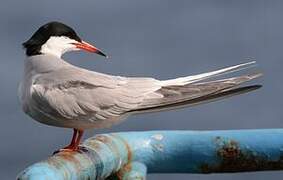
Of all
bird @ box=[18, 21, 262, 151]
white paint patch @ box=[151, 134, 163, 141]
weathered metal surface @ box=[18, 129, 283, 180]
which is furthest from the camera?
bird @ box=[18, 21, 262, 151]

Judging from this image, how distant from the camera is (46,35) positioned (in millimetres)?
3809

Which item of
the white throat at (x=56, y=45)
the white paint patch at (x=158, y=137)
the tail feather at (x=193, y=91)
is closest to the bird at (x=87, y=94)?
the tail feather at (x=193, y=91)

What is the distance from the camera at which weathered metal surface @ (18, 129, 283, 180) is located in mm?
2170

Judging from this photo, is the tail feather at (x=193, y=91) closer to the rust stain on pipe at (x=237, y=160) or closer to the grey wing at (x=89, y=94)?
the grey wing at (x=89, y=94)

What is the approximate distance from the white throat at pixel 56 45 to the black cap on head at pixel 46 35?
0.02m

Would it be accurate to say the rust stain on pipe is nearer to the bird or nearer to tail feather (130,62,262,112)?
tail feather (130,62,262,112)

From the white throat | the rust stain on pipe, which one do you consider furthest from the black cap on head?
the rust stain on pipe

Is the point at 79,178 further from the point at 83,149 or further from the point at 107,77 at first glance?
the point at 107,77

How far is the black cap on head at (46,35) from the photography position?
3.79 metres

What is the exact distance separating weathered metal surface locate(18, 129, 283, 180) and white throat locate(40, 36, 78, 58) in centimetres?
152

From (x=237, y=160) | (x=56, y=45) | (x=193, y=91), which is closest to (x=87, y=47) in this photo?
(x=56, y=45)

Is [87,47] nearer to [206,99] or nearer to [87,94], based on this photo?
[87,94]

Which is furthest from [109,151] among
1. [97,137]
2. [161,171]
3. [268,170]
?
[268,170]

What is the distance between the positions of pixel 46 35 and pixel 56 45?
7cm
